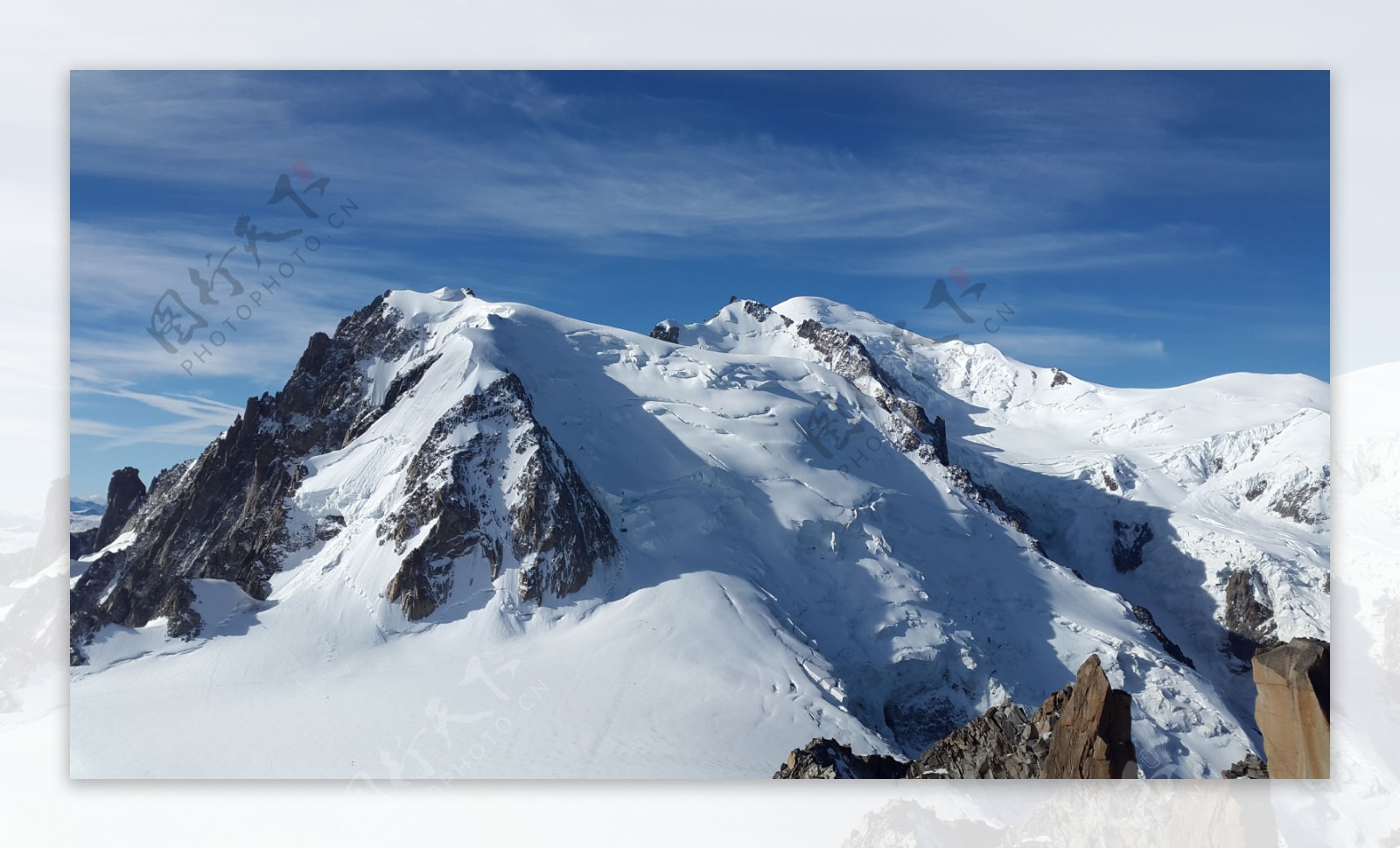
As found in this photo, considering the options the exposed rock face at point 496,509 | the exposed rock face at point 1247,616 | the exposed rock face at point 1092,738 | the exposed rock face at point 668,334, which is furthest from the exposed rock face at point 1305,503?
the exposed rock face at point 668,334

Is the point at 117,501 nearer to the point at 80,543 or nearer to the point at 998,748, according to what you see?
the point at 80,543

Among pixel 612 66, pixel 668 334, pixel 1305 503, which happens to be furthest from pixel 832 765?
pixel 668 334

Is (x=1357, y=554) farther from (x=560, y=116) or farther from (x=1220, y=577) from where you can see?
(x=1220, y=577)

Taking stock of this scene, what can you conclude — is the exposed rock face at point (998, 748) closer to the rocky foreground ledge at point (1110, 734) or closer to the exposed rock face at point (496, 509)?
the rocky foreground ledge at point (1110, 734)

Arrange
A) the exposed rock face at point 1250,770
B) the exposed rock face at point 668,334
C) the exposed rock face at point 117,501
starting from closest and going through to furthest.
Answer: the exposed rock face at point 1250,770
the exposed rock face at point 117,501
the exposed rock face at point 668,334

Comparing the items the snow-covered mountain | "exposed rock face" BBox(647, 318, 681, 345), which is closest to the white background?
the snow-covered mountain

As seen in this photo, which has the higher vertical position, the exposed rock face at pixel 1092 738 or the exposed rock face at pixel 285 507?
the exposed rock face at pixel 285 507
